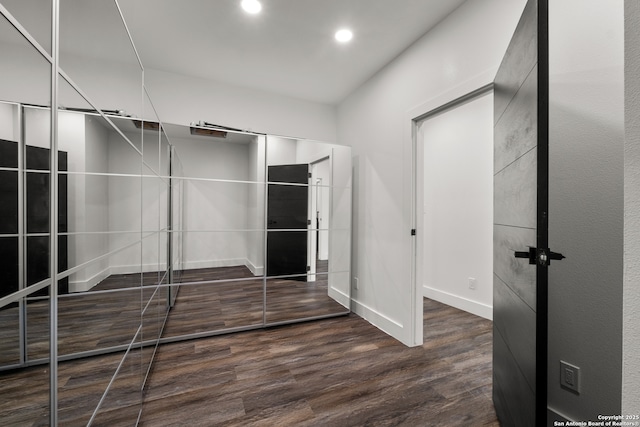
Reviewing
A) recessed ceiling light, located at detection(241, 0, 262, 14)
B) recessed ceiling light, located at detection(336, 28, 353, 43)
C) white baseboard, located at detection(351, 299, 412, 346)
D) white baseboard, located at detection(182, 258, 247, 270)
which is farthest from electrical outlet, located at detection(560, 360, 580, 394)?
recessed ceiling light, located at detection(241, 0, 262, 14)

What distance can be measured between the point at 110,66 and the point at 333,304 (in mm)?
2909

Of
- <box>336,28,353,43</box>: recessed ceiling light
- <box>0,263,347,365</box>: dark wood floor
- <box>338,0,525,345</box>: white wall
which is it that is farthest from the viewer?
<box>336,28,353,43</box>: recessed ceiling light

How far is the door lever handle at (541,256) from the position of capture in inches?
36.0

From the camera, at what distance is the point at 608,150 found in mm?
1183

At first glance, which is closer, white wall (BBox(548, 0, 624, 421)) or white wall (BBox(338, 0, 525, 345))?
white wall (BBox(548, 0, 624, 421))

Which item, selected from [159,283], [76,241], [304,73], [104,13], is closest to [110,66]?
[104,13]

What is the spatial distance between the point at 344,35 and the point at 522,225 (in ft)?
6.97

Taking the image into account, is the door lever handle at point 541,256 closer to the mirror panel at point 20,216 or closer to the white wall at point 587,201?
the white wall at point 587,201

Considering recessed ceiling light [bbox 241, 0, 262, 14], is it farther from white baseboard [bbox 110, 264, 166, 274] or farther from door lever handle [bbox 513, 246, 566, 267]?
door lever handle [bbox 513, 246, 566, 267]

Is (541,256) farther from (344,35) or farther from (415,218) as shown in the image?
(344,35)

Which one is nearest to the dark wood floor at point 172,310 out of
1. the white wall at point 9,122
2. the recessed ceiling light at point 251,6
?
the white wall at point 9,122

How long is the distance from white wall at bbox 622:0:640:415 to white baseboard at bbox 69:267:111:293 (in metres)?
1.47

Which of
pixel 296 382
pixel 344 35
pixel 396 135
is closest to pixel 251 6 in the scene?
pixel 344 35

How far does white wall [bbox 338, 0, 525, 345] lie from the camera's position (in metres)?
1.80
